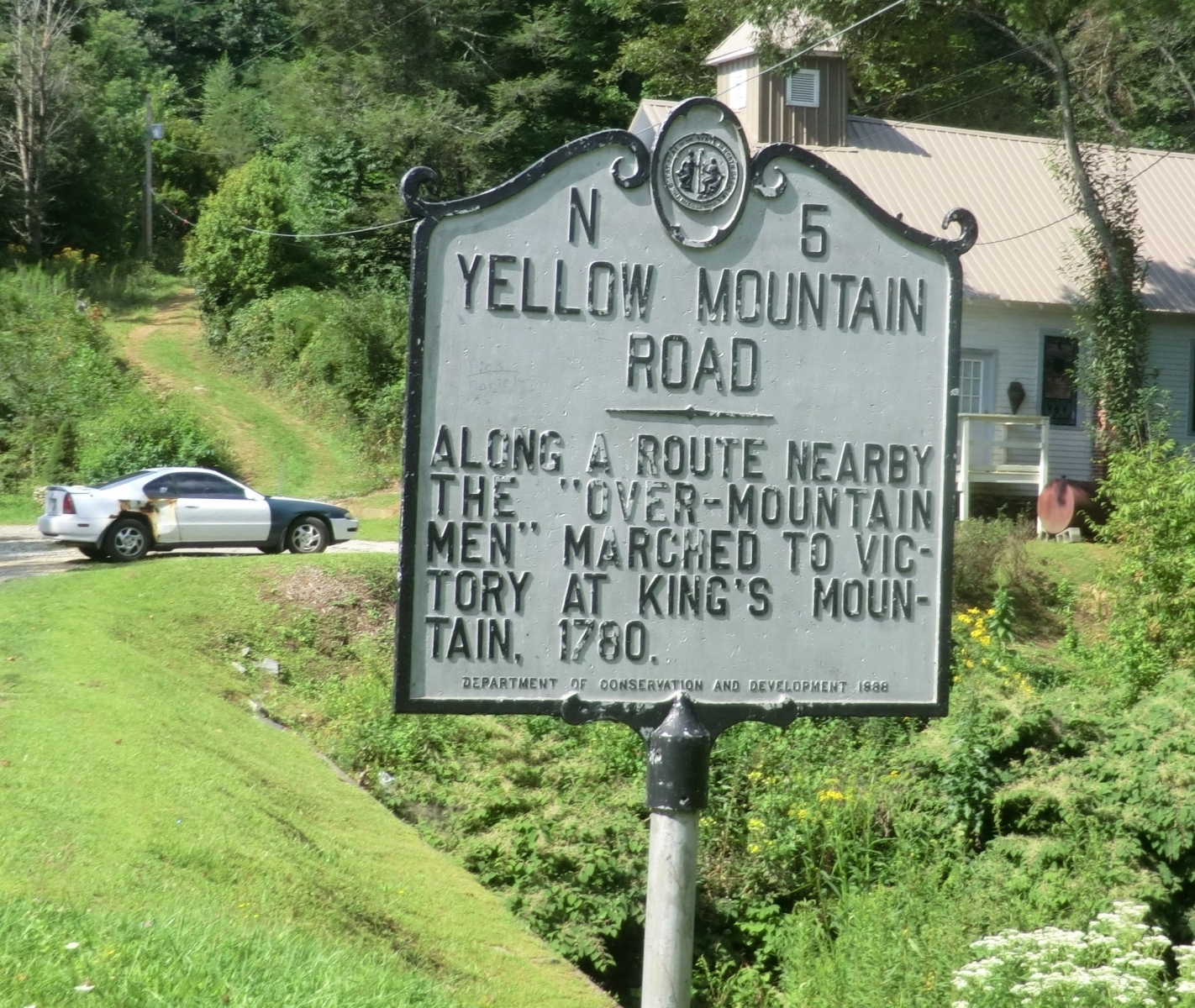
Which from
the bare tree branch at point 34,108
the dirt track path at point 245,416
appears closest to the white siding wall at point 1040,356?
the dirt track path at point 245,416

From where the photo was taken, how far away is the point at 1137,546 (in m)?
13.0

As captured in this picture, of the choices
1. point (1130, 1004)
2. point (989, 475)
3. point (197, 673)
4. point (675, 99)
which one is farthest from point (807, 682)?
point (675, 99)

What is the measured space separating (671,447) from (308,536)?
14.4 metres

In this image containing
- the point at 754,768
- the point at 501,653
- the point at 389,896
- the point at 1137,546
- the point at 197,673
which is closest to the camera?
the point at 501,653

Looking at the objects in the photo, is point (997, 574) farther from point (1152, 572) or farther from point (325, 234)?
point (325, 234)

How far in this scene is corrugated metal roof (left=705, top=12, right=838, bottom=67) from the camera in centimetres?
2509

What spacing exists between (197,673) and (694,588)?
8.50m

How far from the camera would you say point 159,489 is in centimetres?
1672

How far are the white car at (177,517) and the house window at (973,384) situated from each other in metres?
13.3

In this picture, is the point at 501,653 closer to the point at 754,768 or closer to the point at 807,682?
the point at 807,682

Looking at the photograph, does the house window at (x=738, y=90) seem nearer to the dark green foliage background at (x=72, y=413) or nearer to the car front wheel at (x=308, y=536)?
the dark green foliage background at (x=72, y=413)

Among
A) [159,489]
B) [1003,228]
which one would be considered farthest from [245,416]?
[1003,228]

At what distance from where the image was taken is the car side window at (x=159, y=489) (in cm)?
1662

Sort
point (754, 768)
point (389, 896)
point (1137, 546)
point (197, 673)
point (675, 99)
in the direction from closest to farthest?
point (389, 896) < point (754, 768) < point (197, 673) < point (1137, 546) < point (675, 99)
